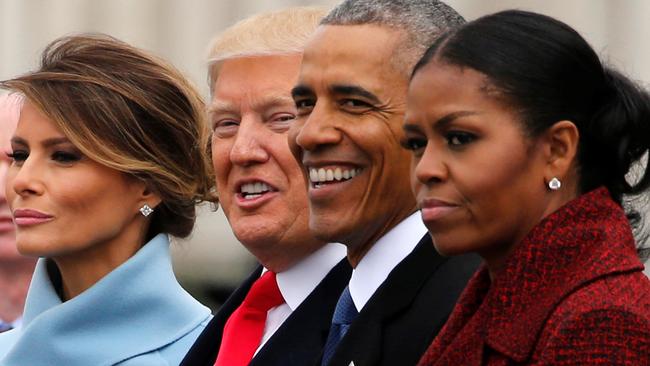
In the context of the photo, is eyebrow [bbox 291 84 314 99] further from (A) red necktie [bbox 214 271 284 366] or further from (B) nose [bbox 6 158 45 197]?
(B) nose [bbox 6 158 45 197]

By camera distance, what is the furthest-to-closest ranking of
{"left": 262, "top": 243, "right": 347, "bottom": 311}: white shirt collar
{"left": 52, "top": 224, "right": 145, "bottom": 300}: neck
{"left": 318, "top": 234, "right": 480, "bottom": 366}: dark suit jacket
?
1. {"left": 52, "top": 224, "right": 145, "bottom": 300}: neck
2. {"left": 262, "top": 243, "right": 347, "bottom": 311}: white shirt collar
3. {"left": 318, "top": 234, "right": 480, "bottom": 366}: dark suit jacket

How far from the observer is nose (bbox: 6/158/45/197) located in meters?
4.36

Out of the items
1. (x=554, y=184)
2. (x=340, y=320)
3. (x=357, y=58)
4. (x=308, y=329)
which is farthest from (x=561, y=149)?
(x=308, y=329)

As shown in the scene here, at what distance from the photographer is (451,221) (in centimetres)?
288

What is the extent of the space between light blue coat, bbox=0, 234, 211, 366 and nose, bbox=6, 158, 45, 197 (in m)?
0.29

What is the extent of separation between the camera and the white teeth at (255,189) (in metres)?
3.95

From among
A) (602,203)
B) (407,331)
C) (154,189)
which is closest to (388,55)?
(407,331)

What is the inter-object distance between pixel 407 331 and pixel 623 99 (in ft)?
2.10

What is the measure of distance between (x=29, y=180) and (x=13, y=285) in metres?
1.21

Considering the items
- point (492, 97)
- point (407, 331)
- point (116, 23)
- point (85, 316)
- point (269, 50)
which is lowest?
point (116, 23)

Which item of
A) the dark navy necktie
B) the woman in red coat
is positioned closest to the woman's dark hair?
the woman in red coat

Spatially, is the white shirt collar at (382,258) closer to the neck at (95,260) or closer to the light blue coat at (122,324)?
the light blue coat at (122,324)

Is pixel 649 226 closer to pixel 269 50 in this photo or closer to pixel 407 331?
pixel 407 331

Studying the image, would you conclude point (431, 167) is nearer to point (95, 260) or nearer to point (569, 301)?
point (569, 301)
